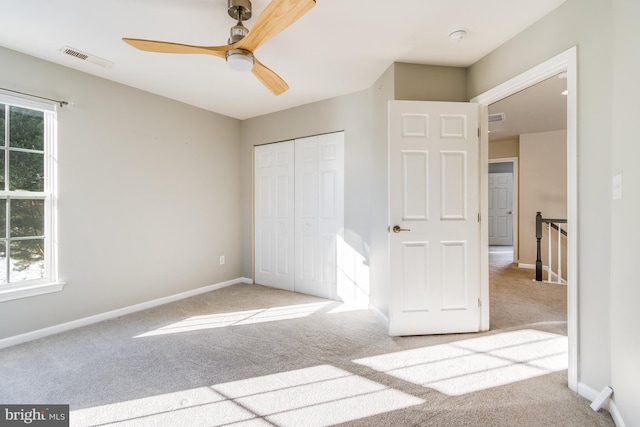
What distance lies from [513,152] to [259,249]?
5.26 m

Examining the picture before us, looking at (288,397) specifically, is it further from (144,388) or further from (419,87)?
(419,87)

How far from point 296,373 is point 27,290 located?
Result: 2.49m

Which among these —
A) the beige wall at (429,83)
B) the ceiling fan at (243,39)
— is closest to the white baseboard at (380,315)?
the beige wall at (429,83)

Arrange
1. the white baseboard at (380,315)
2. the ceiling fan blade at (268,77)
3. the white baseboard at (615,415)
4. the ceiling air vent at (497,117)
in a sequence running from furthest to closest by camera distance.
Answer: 1. the ceiling air vent at (497,117)
2. the white baseboard at (380,315)
3. the ceiling fan blade at (268,77)
4. the white baseboard at (615,415)

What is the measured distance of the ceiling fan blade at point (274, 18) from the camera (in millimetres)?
1475

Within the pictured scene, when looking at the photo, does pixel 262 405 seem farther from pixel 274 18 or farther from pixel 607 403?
pixel 274 18

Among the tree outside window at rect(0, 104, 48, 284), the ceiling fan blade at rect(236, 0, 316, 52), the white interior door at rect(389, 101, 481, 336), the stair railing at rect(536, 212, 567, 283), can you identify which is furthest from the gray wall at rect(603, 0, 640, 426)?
the tree outside window at rect(0, 104, 48, 284)

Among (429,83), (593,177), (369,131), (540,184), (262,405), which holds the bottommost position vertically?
(262,405)

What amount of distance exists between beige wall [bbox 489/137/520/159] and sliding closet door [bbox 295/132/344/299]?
13.4 feet

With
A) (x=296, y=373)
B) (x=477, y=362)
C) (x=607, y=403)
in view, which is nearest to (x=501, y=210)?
(x=477, y=362)

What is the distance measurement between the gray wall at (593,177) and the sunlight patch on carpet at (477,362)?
16.3 inches

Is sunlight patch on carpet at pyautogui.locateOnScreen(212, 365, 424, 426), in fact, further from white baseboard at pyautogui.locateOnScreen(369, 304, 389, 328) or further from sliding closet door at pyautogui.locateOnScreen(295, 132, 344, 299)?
sliding closet door at pyautogui.locateOnScreen(295, 132, 344, 299)

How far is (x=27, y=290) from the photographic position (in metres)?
2.67

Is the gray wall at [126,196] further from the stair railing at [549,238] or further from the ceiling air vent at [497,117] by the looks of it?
the stair railing at [549,238]
